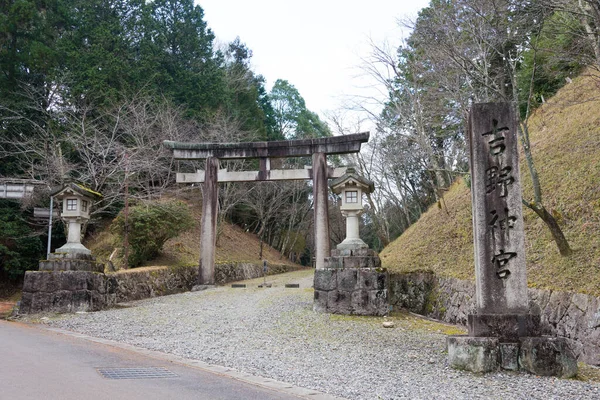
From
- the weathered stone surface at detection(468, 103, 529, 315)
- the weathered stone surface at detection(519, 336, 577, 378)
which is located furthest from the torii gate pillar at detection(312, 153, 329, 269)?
the weathered stone surface at detection(519, 336, 577, 378)

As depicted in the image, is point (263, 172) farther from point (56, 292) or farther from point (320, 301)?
point (56, 292)

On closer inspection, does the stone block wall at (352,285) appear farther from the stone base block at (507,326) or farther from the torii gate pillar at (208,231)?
the torii gate pillar at (208,231)

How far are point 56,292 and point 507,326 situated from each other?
992cm

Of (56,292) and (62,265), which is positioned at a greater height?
(62,265)

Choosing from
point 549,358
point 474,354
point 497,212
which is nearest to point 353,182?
point 497,212

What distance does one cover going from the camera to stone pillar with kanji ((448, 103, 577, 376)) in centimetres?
600

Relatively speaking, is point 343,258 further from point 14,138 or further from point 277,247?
point 277,247

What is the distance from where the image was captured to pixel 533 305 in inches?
328

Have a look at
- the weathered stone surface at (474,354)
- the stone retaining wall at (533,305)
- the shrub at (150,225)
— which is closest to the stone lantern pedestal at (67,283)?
the shrub at (150,225)

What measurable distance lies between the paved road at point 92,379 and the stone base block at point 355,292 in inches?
205

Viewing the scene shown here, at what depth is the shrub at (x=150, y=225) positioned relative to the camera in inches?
692

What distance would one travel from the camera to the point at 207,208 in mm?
17406

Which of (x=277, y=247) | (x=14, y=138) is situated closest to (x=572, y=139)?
(x=14, y=138)

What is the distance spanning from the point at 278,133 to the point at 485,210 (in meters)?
30.2
